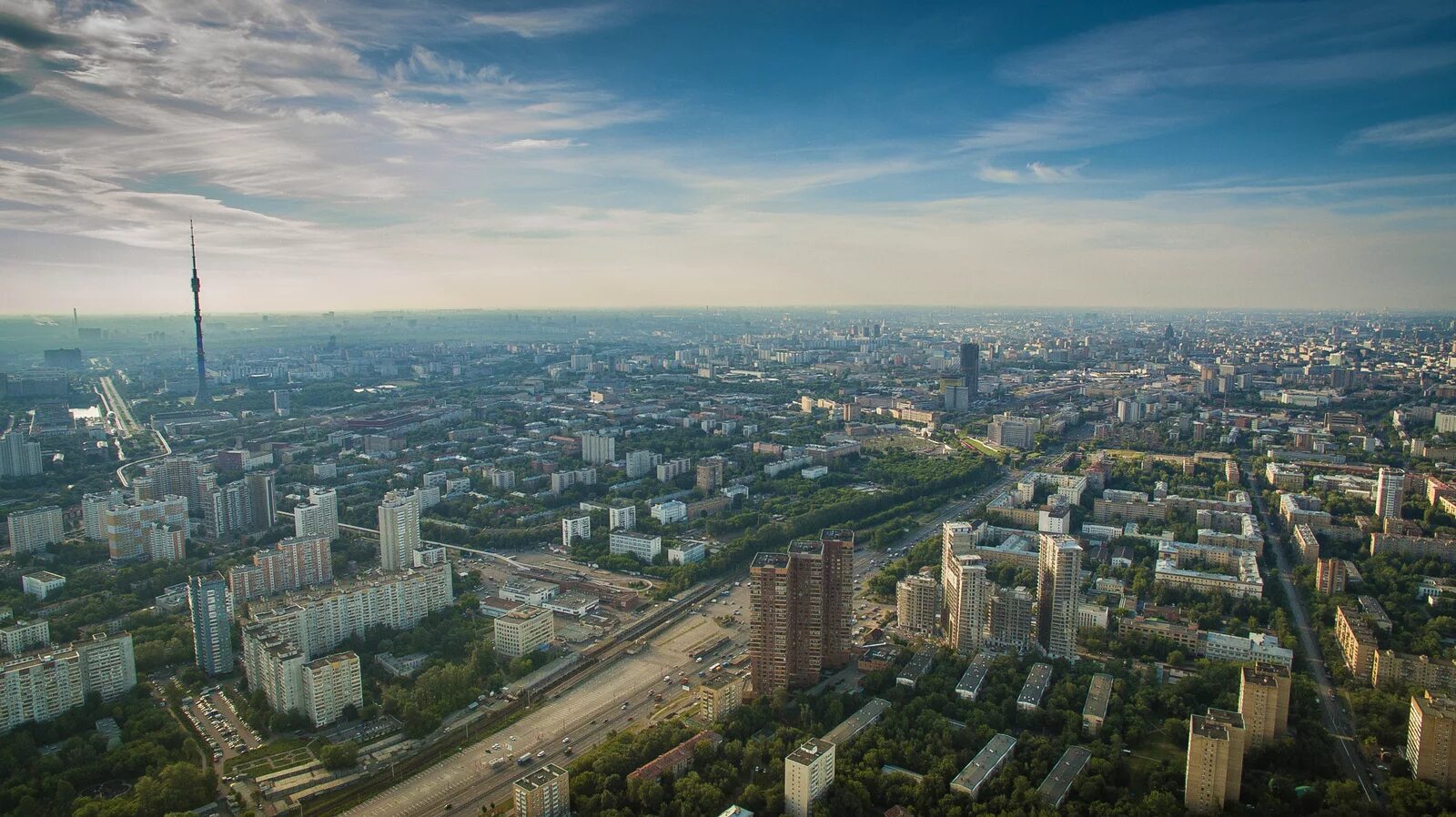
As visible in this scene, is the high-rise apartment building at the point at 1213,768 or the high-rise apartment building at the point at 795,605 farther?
the high-rise apartment building at the point at 795,605

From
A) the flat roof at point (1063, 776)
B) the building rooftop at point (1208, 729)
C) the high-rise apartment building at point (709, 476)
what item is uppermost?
the high-rise apartment building at point (709, 476)

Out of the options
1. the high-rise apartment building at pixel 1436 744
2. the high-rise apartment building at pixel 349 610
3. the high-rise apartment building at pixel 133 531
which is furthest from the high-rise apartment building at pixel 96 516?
the high-rise apartment building at pixel 1436 744

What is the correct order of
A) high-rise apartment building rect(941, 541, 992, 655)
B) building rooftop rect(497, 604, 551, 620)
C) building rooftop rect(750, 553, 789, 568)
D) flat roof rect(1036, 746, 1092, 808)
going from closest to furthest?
flat roof rect(1036, 746, 1092, 808)
building rooftop rect(750, 553, 789, 568)
high-rise apartment building rect(941, 541, 992, 655)
building rooftop rect(497, 604, 551, 620)

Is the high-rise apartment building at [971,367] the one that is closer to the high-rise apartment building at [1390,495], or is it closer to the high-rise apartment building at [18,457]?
the high-rise apartment building at [1390,495]

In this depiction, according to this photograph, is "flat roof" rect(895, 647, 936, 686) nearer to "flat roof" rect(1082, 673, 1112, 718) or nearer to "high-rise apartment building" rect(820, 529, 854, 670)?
"high-rise apartment building" rect(820, 529, 854, 670)

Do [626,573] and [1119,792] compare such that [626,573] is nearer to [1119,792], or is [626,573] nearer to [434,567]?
[434,567]

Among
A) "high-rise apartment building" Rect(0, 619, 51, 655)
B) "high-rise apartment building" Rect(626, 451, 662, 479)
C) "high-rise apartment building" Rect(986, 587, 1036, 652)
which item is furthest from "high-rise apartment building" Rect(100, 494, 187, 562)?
"high-rise apartment building" Rect(986, 587, 1036, 652)

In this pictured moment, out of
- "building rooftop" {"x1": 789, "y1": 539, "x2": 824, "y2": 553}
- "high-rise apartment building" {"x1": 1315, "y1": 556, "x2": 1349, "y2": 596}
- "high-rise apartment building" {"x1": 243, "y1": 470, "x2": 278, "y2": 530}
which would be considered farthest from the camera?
"high-rise apartment building" {"x1": 243, "y1": 470, "x2": 278, "y2": 530}

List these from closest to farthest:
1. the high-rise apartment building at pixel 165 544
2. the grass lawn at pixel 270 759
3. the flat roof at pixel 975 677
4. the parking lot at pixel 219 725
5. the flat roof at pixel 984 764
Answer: the flat roof at pixel 984 764, the grass lawn at pixel 270 759, the parking lot at pixel 219 725, the flat roof at pixel 975 677, the high-rise apartment building at pixel 165 544
